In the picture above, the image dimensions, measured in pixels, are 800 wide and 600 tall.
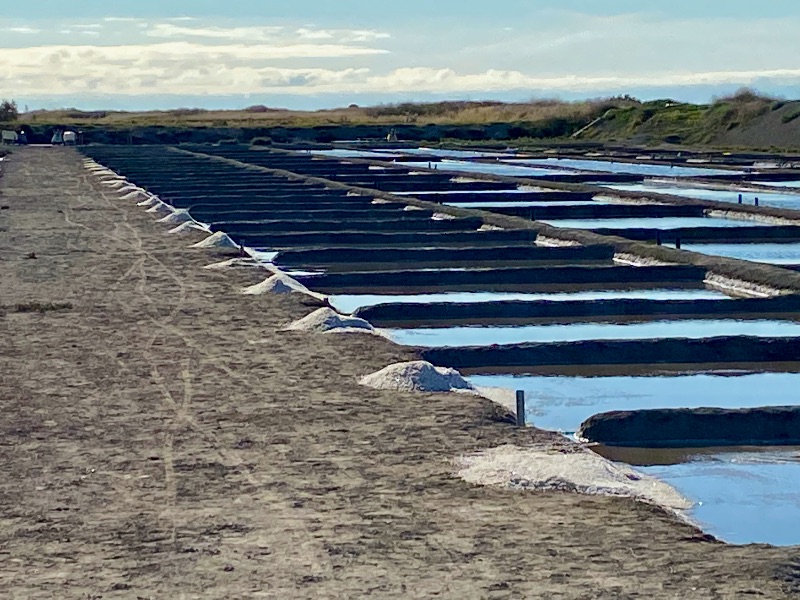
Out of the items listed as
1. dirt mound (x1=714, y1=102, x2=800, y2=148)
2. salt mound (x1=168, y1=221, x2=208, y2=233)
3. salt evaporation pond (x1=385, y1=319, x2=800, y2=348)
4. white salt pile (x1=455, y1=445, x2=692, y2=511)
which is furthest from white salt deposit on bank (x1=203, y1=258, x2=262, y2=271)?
dirt mound (x1=714, y1=102, x2=800, y2=148)

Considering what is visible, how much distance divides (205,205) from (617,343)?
470 inches

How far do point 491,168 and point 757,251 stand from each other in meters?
16.7

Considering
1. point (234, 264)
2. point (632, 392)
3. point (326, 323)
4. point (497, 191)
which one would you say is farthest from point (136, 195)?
point (632, 392)

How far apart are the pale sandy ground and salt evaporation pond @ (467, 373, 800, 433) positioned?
0.49m

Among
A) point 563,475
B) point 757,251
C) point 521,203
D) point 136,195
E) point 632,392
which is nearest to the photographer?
point 563,475

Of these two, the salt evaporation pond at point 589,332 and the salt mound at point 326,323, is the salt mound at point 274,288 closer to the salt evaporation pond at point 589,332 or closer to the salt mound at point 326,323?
the salt evaporation pond at point 589,332

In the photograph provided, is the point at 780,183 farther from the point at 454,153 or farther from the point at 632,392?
the point at 632,392

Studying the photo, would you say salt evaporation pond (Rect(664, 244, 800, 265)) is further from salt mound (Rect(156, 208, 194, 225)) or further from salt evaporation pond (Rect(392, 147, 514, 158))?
salt evaporation pond (Rect(392, 147, 514, 158))

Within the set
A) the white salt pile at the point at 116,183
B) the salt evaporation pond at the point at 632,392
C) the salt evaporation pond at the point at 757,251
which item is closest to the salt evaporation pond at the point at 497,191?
the white salt pile at the point at 116,183

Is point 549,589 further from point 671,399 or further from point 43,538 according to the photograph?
point 671,399

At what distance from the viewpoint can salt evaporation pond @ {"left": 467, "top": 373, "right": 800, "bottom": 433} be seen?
6164 mm

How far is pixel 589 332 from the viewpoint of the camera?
8555 millimetres

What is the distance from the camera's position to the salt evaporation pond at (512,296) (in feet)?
32.4

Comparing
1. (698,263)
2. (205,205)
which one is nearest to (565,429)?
(698,263)
